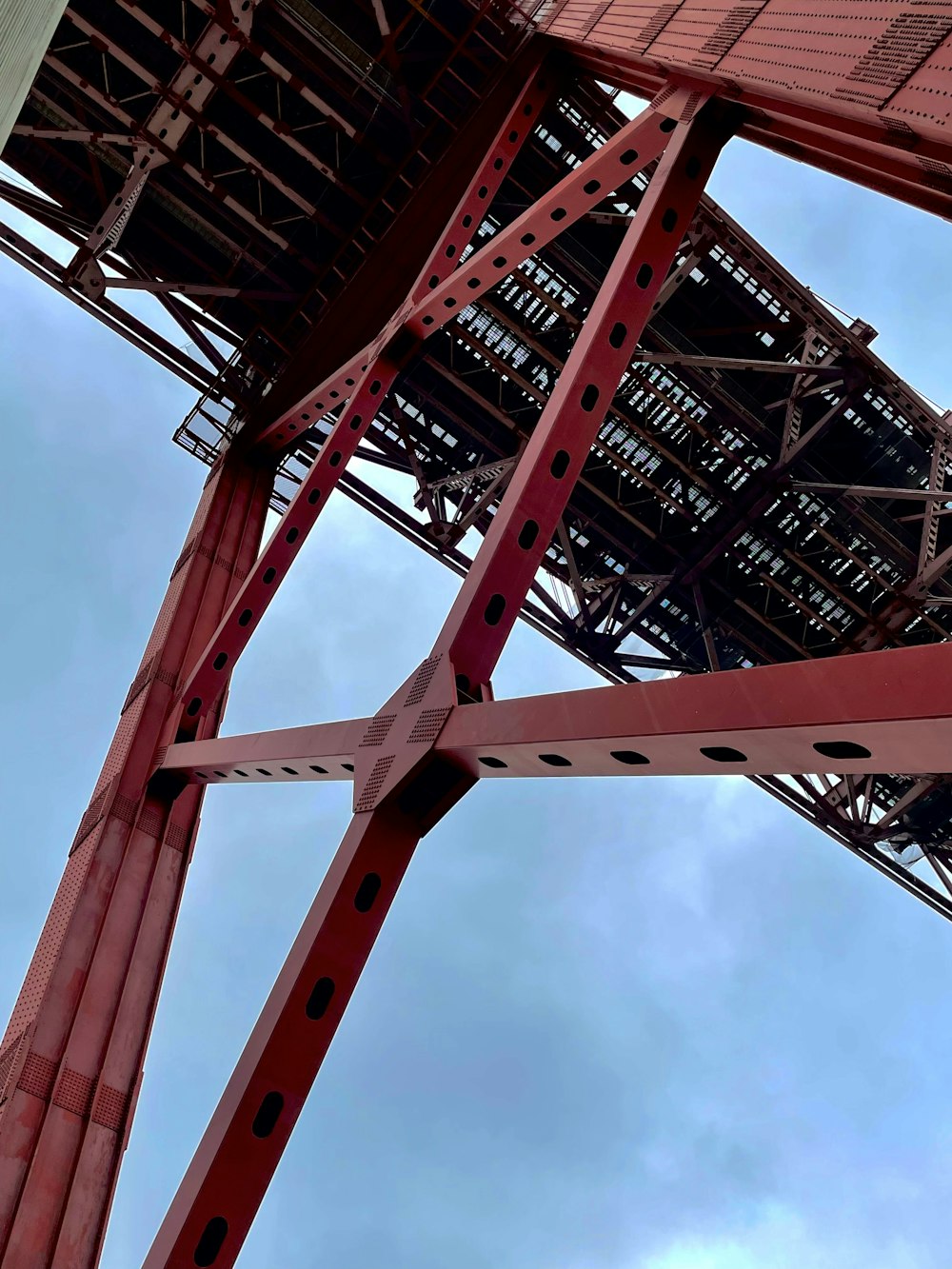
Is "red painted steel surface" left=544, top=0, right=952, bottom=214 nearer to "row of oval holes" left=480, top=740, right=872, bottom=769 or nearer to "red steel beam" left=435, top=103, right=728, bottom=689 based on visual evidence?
"red steel beam" left=435, top=103, right=728, bottom=689

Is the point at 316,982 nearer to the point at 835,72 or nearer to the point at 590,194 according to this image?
the point at 835,72

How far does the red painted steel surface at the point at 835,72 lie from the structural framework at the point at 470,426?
0.04 metres

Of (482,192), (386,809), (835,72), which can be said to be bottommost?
(386,809)

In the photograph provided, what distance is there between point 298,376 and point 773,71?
12100 millimetres

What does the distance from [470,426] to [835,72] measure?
13452 millimetres

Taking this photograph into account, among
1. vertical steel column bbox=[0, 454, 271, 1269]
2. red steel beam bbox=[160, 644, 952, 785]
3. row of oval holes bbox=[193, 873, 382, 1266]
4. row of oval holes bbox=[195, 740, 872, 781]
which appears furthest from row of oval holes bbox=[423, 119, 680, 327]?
vertical steel column bbox=[0, 454, 271, 1269]

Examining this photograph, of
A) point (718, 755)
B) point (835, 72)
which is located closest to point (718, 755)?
point (718, 755)

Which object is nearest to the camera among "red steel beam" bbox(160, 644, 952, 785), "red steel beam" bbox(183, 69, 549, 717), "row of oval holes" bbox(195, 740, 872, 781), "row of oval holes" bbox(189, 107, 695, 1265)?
"red steel beam" bbox(160, 644, 952, 785)

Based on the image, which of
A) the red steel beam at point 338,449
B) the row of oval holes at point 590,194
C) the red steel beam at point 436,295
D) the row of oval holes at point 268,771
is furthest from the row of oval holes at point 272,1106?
the red steel beam at point 338,449

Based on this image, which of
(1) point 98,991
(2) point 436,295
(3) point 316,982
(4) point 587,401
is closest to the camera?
(3) point 316,982

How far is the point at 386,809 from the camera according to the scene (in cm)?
650

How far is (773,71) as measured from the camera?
750 centimetres

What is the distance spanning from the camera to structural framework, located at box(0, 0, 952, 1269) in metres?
5.84

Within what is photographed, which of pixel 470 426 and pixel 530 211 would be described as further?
pixel 470 426
